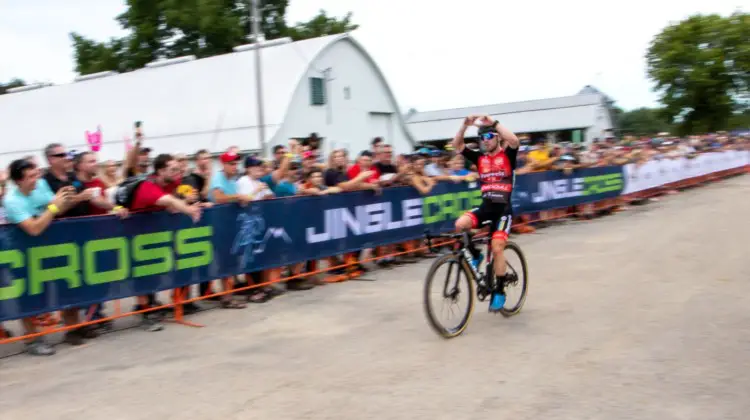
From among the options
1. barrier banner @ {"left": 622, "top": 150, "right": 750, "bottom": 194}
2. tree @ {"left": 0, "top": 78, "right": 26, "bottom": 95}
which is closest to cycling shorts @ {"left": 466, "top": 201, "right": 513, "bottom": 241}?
barrier banner @ {"left": 622, "top": 150, "right": 750, "bottom": 194}

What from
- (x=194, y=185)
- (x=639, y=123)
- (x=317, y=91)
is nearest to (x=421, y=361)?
(x=194, y=185)

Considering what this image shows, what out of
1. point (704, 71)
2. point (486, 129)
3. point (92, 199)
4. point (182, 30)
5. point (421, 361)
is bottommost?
point (421, 361)

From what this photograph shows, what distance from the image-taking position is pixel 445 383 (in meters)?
5.30

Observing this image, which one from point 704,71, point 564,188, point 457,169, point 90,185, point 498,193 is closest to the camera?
point 498,193

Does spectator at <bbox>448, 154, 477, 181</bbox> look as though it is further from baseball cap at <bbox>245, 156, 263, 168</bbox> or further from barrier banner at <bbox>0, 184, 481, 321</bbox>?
baseball cap at <bbox>245, 156, 263, 168</bbox>

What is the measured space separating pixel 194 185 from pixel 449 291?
4.20 metres

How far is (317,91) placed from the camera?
33.7 m

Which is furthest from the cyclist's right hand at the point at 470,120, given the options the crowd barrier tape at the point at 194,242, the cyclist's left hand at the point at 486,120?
the crowd barrier tape at the point at 194,242

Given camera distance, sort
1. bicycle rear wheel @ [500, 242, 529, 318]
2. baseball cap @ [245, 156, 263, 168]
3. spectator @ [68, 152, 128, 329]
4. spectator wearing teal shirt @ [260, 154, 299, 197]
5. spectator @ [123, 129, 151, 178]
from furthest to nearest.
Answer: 1. spectator wearing teal shirt @ [260, 154, 299, 197]
2. baseball cap @ [245, 156, 263, 168]
3. spectator @ [123, 129, 151, 178]
4. bicycle rear wheel @ [500, 242, 529, 318]
5. spectator @ [68, 152, 128, 329]

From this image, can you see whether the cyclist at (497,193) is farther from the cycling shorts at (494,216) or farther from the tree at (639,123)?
the tree at (639,123)

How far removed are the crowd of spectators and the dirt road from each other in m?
0.56

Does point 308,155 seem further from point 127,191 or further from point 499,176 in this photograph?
point 499,176

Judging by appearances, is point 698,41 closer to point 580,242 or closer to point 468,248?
point 580,242

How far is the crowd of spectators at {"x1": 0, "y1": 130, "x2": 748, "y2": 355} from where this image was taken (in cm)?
671
